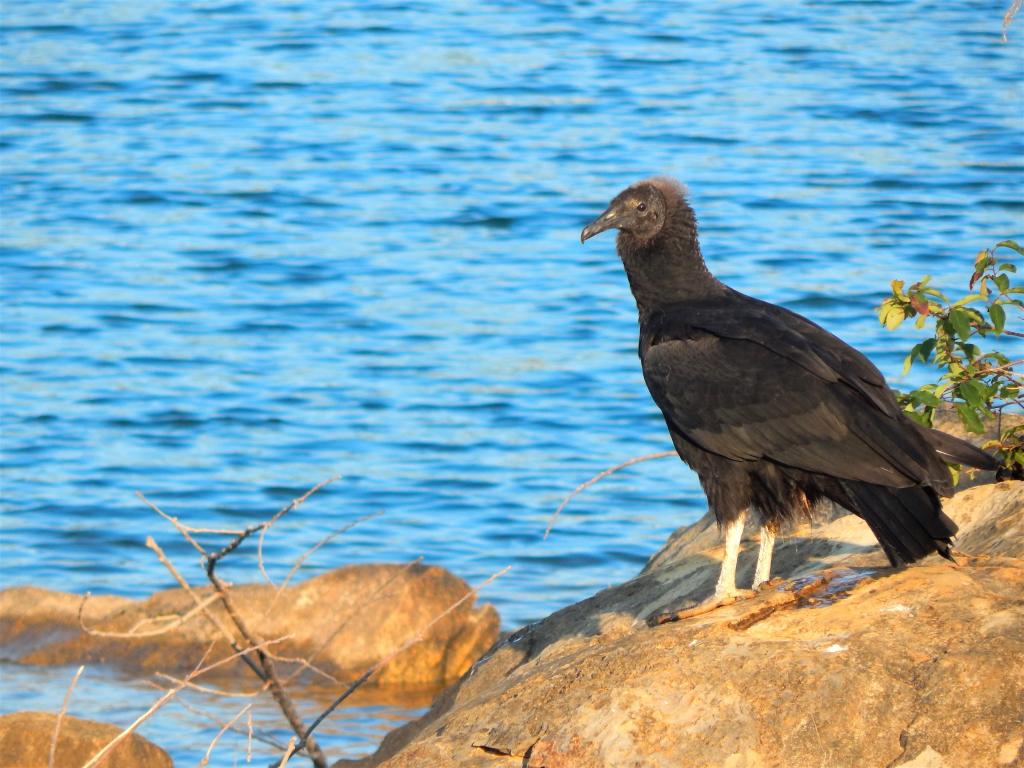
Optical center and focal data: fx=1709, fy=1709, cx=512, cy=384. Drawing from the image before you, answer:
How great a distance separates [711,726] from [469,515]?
7.02 m

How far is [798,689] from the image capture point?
4.45 m

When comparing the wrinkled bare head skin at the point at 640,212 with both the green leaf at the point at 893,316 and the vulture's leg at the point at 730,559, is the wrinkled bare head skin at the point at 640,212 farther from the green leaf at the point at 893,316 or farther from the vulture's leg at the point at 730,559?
the vulture's leg at the point at 730,559

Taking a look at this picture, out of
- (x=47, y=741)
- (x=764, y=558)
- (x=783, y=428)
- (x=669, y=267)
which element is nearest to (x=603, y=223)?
(x=669, y=267)

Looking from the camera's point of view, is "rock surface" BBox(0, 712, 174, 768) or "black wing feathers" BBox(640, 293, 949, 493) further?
"rock surface" BBox(0, 712, 174, 768)

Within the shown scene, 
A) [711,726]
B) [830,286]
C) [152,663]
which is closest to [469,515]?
[152,663]

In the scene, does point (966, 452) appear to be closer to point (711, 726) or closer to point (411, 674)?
point (711, 726)

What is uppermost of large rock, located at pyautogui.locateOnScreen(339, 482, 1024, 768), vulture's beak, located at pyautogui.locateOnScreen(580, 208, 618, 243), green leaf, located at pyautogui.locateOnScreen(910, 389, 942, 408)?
vulture's beak, located at pyautogui.locateOnScreen(580, 208, 618, 243)

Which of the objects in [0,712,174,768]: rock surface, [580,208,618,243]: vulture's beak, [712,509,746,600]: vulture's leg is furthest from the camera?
[0,712,174,768]: rock surface

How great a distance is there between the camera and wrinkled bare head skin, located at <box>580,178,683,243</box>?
6164 millimetres

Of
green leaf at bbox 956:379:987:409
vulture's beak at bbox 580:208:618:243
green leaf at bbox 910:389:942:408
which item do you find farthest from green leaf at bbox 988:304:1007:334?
vulture's beak at bbox 580:208:618:243

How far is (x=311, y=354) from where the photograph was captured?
45.1 feet

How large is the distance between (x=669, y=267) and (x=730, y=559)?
1174 millimetres

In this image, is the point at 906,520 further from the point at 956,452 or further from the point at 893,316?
the point at 893,316

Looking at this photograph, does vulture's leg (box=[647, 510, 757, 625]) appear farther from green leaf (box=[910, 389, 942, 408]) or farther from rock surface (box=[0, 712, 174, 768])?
rock surface (box=[0, 712, 174, 768])
